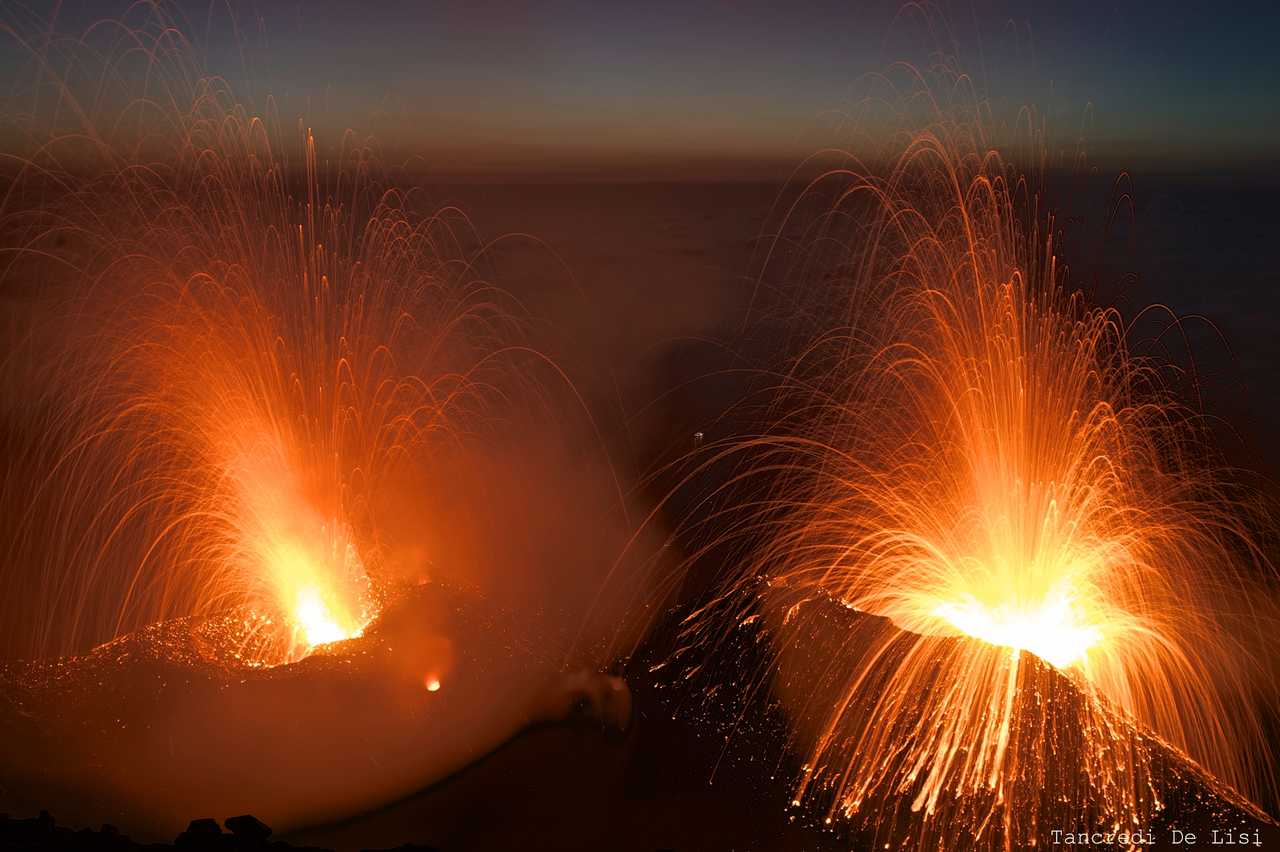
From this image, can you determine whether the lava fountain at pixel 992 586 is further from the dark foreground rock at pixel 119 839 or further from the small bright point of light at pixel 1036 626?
the dark foreground rock at pixel 119 839

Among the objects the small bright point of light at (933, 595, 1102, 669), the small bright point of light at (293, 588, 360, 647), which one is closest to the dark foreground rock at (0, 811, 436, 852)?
the small bright point of light at (293, 588, 360, 647)

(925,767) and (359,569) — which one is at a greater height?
(359,569)

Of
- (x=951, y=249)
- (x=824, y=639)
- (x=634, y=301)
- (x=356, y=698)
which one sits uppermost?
(x=634, y=301)

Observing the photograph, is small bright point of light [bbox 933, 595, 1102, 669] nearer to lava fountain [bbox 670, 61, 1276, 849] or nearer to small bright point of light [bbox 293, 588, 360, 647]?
lava fountain [bbox 670, 61, 1276, 849]

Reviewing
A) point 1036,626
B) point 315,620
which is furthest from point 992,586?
point 315,620

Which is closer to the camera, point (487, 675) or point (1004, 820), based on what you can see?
point (1004, 820)

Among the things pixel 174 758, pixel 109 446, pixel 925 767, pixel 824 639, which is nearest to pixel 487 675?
pixel 174 758

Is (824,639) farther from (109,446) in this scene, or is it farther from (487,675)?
(109,446)
